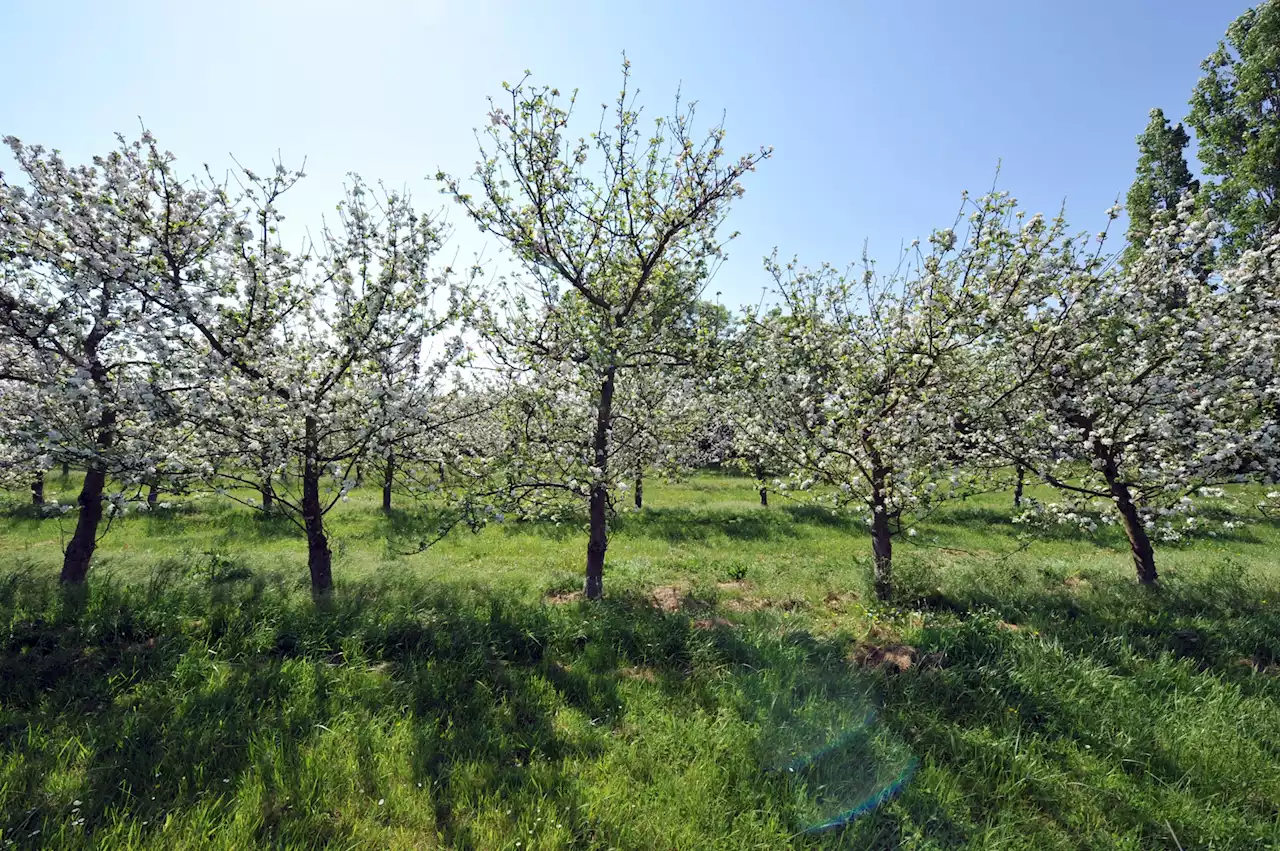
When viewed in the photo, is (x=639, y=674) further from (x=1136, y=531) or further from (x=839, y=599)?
(x=1136, y=531)

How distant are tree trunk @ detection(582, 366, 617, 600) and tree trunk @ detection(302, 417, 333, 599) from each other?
4593 millimetres

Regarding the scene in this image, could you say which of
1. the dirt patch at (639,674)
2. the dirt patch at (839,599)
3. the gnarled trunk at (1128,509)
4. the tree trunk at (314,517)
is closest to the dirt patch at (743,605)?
the dirt patch at (839,599)

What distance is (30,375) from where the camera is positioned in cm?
870

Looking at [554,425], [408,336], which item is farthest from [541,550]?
[408,336]

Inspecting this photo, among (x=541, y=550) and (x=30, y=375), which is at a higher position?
(x=30, y=375)

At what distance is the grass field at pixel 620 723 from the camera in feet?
12.9

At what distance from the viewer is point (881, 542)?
10906mm

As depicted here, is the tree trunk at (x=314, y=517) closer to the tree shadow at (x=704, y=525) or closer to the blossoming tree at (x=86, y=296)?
the blossoming tree at (x=86, y=296)

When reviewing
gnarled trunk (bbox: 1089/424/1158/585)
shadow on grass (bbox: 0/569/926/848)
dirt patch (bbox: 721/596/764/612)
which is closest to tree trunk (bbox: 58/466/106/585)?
shadow on grass (bbox: 0/569/926/848)

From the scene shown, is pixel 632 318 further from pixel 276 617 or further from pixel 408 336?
pixel 276 617

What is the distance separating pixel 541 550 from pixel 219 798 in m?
13.1

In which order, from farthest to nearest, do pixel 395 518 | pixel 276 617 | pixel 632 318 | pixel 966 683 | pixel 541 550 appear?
pixel 395 518 → pixel 541 550 → pixel 632 318 → pixel 276 617 → pixel 966 683

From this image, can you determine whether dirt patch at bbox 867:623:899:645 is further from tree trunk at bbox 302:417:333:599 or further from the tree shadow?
the tree shadow

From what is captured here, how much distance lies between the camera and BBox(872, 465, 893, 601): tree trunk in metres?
10.3
